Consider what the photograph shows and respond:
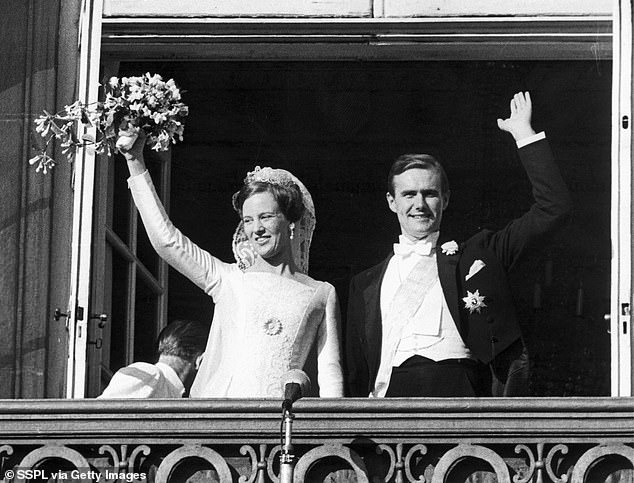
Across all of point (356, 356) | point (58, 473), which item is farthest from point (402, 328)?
point (58, 473)

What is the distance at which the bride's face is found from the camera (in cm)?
1059

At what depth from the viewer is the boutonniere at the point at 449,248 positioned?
1060 cm

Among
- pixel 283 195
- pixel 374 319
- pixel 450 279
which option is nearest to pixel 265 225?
pixel 283 195

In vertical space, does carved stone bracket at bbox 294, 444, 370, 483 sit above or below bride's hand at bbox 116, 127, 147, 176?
below

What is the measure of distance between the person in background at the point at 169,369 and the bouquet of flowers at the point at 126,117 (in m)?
0.84

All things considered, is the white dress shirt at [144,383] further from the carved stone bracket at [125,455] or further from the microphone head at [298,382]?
the microphone head at [298,382]

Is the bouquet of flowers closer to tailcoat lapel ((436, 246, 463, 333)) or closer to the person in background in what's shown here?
the person in background

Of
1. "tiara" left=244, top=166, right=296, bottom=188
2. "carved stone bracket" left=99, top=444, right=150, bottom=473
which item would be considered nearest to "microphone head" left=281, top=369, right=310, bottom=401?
"carved stone bracket" left=99, top=444, right=150, bottom=473

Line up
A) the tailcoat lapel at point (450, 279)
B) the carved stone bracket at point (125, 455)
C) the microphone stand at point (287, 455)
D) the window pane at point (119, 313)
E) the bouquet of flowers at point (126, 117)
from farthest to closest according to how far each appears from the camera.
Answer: the window pane at point (119, 313), the bouquet of flowers at point (126, 117), the tailcoat lapel at point (450, 279), the carved stone bracket at point (125, 455), the microphone stand at point (287, 455)

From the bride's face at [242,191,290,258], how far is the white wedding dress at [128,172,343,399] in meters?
0.12

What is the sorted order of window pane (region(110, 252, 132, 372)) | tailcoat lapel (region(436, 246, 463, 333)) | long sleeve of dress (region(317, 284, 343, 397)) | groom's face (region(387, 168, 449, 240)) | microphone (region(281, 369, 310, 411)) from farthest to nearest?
window pane (region(110, 252, 132, 372)), groom's face (region(387, 168, 449, 240)), tailcoat lapel (region(436, 246, 463, 333)), long sleeve of dress (region(317, 284, 343, 397)), microphone (region(281, 369, 310, 411))

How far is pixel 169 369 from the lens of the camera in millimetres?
10523

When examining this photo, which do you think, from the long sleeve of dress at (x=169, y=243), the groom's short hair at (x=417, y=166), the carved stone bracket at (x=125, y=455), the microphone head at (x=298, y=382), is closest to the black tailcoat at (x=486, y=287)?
the groom's short hair at (x=417, y=166)

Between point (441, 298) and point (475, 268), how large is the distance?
23 centimetres
